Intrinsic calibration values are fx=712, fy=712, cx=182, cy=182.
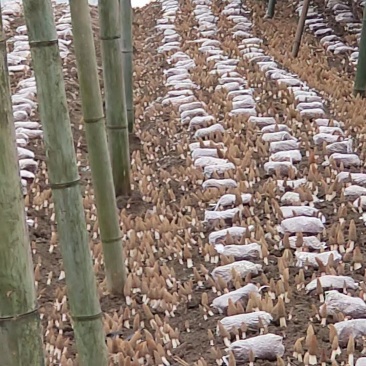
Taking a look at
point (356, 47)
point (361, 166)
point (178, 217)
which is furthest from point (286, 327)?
point (356, 47)

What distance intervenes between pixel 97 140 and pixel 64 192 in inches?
16.4

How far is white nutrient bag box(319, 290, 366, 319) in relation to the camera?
4.81ft

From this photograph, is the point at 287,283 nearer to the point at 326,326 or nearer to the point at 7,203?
the point at 326,326

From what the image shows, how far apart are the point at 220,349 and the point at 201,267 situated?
373mm

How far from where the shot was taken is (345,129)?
8.79ft

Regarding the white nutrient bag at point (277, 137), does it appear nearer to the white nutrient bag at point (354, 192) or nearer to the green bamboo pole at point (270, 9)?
the white nutrient bag at point (354, 192)

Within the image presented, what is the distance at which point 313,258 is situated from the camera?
1733 millimetres

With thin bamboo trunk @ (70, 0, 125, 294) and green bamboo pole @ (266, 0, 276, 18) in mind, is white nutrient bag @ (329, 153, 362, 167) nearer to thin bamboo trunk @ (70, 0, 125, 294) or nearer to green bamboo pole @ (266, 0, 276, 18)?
thin bamboo trunk @ (70, 0, 125, 294)

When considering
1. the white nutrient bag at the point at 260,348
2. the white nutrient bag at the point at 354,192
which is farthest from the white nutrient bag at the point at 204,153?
the white nutrient bag at the point at 260,348

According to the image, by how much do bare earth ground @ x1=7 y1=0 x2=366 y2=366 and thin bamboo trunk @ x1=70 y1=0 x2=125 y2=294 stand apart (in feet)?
0.31

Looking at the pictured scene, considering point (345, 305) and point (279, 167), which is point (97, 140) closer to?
point (345, 305)

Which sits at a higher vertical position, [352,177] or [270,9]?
[270,9]

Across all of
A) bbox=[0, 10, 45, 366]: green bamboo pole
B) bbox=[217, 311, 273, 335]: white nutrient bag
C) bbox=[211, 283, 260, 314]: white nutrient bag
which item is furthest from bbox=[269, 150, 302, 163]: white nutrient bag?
bbox=[0, 10, 45, 366]: green bamboo pole

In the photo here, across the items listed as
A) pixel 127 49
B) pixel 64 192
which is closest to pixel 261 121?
pixel 127 49
